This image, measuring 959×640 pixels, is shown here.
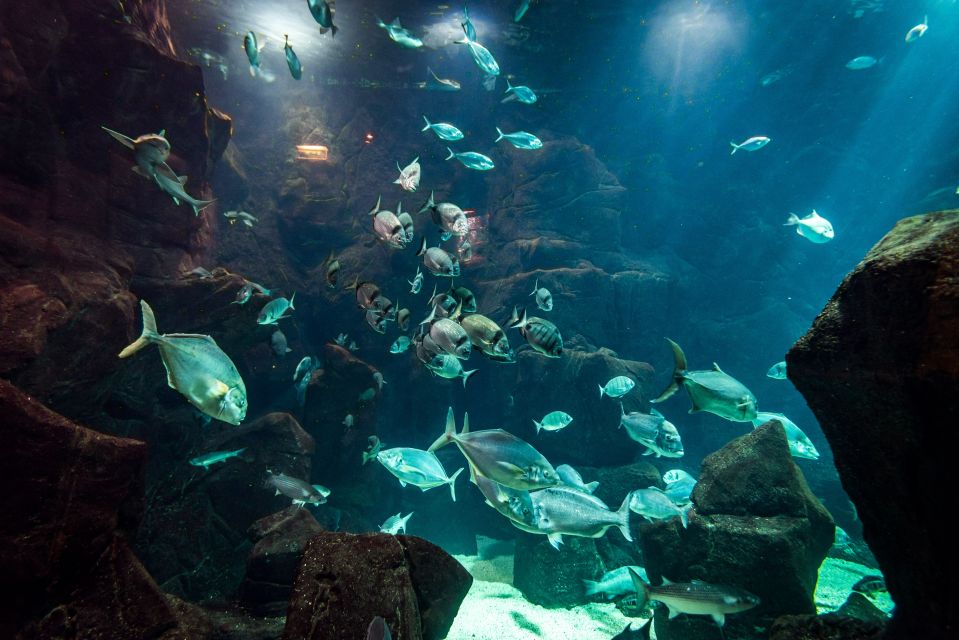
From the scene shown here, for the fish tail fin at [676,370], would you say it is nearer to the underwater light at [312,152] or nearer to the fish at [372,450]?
the fish at [372,450]

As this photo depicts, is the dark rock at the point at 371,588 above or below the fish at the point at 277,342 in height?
below

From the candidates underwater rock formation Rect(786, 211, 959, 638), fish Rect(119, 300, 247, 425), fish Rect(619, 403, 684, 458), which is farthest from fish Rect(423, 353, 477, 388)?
underwater rock formation Rect(786, 211, 959, 638)

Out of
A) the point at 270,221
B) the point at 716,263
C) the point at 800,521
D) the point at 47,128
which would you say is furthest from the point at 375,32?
the point at 716,263

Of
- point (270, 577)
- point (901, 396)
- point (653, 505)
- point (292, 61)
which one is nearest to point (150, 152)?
point (292, 61)

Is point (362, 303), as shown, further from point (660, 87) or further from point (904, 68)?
point (904, 68)

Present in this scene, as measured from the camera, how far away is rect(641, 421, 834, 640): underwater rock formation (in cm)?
411

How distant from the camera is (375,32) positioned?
42.7ft

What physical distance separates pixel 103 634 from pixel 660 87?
885 inches

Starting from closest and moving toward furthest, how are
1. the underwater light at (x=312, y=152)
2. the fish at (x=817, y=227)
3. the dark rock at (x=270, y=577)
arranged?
the dark rock at (x=270, y=577), the fish at (x=817, y=227), the underwater light at (x=312, y=152)

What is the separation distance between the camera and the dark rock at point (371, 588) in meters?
2.66

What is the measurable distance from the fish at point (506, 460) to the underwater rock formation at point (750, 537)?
2658 mm

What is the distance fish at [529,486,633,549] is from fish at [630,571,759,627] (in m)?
0.53

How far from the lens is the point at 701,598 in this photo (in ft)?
11.9

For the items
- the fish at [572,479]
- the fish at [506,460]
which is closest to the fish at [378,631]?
the fish at [506,460]
